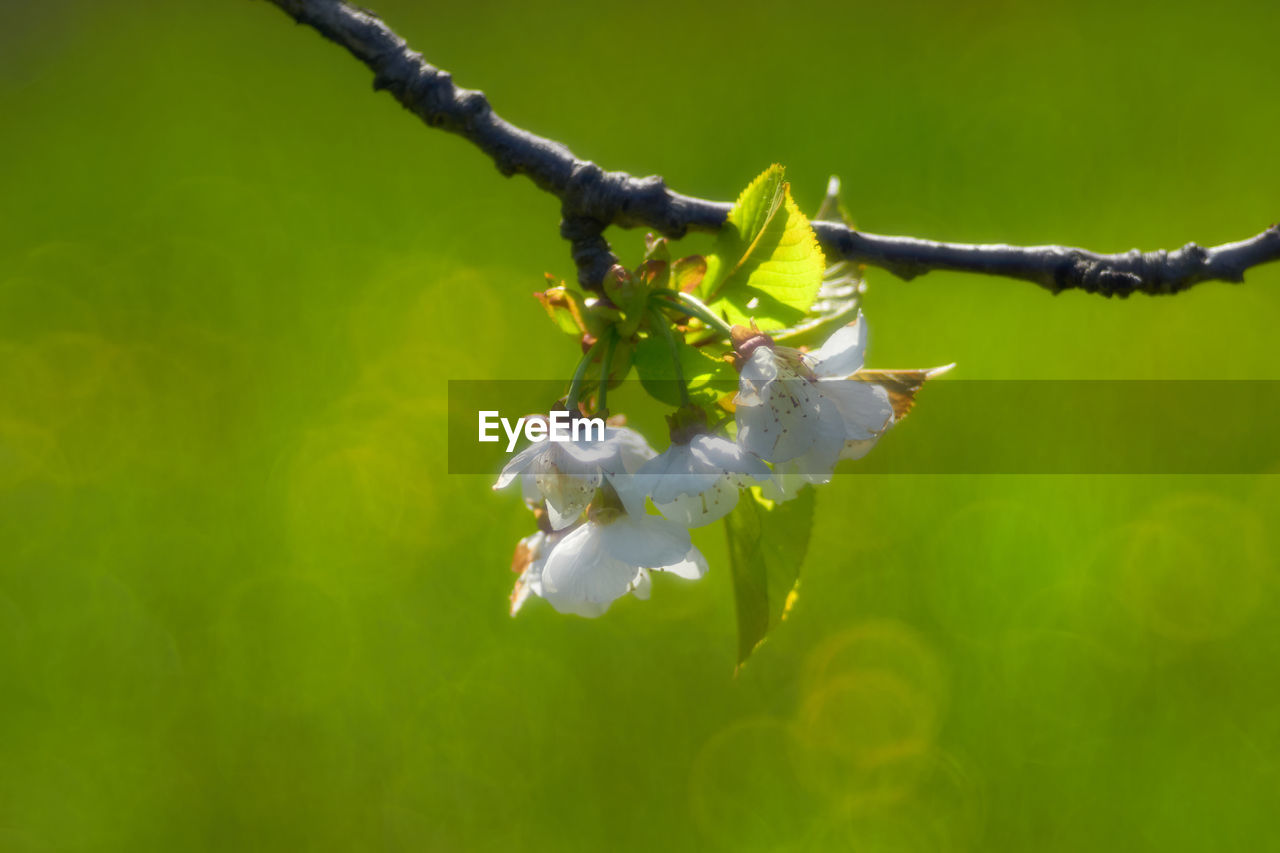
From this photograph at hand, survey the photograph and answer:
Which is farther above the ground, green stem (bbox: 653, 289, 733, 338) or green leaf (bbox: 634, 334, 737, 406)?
green stem (bbox: 653, 289, 733, 338)

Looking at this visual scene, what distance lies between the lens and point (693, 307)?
400mm

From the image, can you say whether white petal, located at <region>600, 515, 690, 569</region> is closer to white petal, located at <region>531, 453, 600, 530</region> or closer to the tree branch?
white petal, located at <region>531, 453, 600, 530</region>

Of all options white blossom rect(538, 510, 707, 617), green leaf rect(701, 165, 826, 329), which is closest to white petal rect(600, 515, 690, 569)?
white blossom rect(538, 510, 707, 617)

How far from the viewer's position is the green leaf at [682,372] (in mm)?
402

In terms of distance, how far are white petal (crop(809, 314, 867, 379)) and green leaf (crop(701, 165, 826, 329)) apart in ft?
0.10

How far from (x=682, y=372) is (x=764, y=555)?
91mm

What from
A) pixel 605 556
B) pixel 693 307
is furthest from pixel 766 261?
pixel 605 556

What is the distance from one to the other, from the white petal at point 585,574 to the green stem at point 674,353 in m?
0.07

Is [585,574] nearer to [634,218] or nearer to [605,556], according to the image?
[605,556]

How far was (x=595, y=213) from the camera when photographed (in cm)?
46

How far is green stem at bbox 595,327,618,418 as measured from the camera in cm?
40

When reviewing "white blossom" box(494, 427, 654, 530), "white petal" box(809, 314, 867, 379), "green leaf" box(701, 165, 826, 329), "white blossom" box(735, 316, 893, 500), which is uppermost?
"green leaf" box(701, 165, 826, 329)

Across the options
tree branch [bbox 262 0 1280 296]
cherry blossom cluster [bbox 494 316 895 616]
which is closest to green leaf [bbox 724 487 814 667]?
cherry blossom cluster [bbox 494 316 895 616]

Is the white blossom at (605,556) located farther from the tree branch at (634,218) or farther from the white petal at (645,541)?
the tree branch at (634,218)
